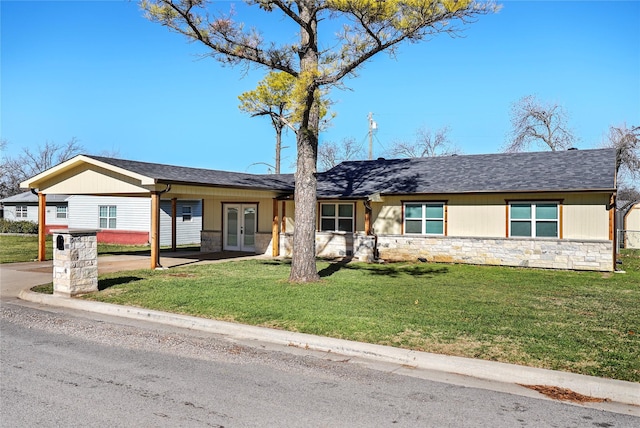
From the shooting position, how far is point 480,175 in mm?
19922

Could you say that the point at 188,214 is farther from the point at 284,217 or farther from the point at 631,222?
the point at 631,222

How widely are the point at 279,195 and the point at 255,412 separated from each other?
659 inches

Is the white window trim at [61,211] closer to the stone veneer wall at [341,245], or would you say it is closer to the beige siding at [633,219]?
the stone veneer wall at [341,245]

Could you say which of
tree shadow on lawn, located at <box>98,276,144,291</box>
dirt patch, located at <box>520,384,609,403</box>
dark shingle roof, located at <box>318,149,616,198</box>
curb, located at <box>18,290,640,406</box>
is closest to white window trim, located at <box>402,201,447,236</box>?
dark shingle roof, located at <box>318,149,616,198</box>

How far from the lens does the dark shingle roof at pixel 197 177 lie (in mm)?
16516

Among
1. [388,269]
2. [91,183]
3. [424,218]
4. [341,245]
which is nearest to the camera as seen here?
[388,269]

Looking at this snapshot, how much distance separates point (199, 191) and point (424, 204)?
27.6 ft

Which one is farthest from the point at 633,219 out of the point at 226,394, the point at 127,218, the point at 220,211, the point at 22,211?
the point at 22,211

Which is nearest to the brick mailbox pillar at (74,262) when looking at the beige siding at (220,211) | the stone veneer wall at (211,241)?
the beige siding at (220,211)

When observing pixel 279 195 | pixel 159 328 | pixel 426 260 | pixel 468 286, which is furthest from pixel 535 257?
pixel 159 328

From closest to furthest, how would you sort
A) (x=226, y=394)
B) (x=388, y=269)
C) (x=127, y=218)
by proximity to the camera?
1. (x=226, y=394)
2. (x=388, y=269)
3. (x=127, y=218)

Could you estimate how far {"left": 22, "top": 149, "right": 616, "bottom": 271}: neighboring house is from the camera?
16797 millimetres

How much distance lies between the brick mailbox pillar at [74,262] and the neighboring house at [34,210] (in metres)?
23.9

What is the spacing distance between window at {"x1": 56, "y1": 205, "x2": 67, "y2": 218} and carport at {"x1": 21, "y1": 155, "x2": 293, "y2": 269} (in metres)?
14.7
